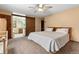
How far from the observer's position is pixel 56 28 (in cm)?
161

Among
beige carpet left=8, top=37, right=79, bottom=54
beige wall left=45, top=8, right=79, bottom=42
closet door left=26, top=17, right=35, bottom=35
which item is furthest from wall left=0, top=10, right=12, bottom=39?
beige wall left=45, top=8, right=79, bottom=42

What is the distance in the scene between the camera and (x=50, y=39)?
1717 mm

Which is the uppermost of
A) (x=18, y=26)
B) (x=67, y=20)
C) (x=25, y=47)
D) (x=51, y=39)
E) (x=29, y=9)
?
(x=29, y=9)

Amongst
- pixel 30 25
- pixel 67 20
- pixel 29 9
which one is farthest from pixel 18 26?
pixel 67 20

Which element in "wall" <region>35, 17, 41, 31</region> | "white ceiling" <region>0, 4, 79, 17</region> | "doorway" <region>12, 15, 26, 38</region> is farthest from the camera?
"wall" <region>35, 17, 41, 31</region>

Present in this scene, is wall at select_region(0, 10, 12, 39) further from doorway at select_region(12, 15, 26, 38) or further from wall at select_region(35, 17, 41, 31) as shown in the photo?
wall at select_region(35, 17, 41, 31)

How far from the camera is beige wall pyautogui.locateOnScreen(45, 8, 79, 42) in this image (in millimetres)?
1515

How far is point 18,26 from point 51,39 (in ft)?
2.15

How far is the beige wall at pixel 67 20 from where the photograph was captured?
4.97 ft

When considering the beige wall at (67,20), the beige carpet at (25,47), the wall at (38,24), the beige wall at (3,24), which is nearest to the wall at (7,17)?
the beige wall at (3,24)

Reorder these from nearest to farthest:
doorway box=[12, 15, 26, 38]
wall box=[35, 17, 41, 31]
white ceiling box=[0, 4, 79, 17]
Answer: white ceiling box=[0, 4, 79, 17] < doorway box=[12, 15, 26, 38] < wall box=[35, 17, 41, 31]

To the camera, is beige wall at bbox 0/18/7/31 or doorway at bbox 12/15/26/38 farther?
doorway at bbox 12/15/26/38

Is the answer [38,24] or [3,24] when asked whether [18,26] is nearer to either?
[3,24]
